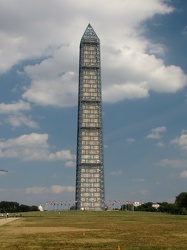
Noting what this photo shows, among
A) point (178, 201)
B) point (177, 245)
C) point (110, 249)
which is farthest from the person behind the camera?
point (178, 201)

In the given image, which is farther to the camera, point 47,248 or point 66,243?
point 66,243

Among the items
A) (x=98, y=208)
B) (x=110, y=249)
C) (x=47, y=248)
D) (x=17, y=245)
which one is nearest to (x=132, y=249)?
(x=110, y=249)

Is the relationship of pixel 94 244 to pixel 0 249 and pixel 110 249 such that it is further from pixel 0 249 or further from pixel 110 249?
pixel 0 249

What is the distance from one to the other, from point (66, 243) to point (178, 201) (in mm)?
136570

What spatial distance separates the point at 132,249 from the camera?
2964 cm

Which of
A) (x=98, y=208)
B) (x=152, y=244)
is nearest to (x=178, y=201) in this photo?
(x=98, y=208)

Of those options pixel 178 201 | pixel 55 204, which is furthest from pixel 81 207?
pixel 178 201

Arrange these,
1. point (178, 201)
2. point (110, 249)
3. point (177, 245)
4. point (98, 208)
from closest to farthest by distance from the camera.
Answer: point (110, 249), point (177, 245), point (178, 201), point (98, 208)

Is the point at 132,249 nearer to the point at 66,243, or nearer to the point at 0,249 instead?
the point at 66,243

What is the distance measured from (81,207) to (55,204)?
2526 centimetres

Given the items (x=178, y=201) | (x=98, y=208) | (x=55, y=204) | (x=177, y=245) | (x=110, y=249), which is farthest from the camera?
(x=98, y=208)

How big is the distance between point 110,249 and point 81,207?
572 feet

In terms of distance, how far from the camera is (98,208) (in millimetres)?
199750

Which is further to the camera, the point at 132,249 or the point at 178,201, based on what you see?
the point at 178,201
